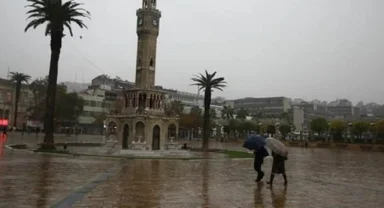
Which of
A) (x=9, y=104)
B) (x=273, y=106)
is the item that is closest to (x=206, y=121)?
(x=9, y=104)

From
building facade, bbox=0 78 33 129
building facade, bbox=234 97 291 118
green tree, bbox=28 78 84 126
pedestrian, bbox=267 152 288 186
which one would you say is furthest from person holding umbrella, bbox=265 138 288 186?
building facade, bbox=234 97 291 118

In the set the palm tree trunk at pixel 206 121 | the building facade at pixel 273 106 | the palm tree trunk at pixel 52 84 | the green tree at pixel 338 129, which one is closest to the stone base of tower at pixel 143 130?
the palm tree trunk at pixel 206 121

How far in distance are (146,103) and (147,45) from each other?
249 inches

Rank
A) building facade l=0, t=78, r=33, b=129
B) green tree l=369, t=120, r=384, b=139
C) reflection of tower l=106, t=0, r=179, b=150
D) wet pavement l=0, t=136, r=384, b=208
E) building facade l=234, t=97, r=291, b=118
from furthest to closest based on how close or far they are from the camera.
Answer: building facade l=234, t=97, r=291, b=118, building facade l=0, t=78, r=33, b=129, green tree l=369, t=120, r=384, b=139, reflection of tower l=106, t=0, r=179, b=150, wet pavement l=0, t=136, r=384, b=208

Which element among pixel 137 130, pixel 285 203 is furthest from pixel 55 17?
pixel 285 203

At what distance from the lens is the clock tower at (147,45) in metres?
40.9

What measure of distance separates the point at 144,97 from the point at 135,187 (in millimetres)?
27747

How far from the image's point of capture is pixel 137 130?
3969 cm

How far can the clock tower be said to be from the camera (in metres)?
40.9

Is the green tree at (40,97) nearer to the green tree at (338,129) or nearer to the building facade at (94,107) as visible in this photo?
the building facade at (94,107)

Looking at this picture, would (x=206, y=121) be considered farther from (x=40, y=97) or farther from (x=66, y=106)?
(x=40, y=97)

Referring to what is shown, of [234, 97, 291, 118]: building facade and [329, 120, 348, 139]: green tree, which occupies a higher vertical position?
[234, 97, 291, 118]: building facade

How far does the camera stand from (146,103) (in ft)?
132

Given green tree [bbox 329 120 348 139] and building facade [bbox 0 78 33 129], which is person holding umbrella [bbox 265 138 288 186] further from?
building facade [bbox 0 78 33 129]
